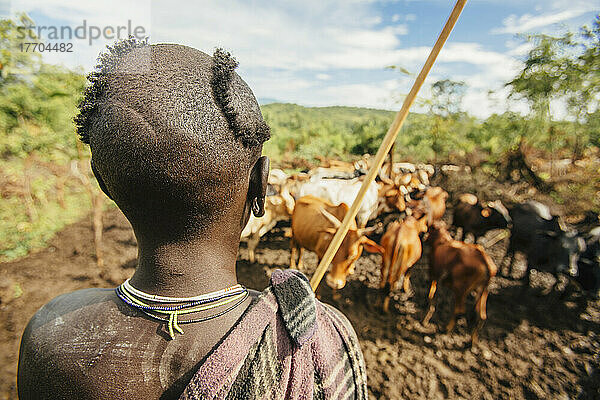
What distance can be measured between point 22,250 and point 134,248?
1613 millimetres

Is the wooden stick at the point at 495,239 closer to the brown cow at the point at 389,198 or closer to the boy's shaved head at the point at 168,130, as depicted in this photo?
the brown cow at the point at 389,198

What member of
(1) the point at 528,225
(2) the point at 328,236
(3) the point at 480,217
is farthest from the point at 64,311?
(3) the point at 480,217

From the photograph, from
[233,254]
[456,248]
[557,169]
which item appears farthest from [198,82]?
[557,169]

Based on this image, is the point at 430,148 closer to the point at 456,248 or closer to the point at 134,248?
the point at 456,248

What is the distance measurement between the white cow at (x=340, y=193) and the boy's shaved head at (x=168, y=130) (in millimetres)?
6482

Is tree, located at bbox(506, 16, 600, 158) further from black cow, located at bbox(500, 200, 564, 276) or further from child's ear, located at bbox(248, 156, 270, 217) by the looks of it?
child's ear, located at bbox(248, 156, 270, 217)

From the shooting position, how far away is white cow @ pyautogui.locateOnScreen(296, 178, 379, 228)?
7262 millimetres

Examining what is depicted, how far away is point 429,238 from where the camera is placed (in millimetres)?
5406

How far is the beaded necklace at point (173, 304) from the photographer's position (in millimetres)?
788

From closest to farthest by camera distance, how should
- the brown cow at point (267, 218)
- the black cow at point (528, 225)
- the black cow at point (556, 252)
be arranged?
the black cow at point (556, 252), the black cow at point (528, 225), the brown cow at point (267, 218)

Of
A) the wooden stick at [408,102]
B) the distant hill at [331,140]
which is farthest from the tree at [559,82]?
the wooden stick at [408,102]

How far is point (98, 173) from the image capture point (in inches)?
33.5

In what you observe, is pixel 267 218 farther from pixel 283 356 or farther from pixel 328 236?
pixel 283 356

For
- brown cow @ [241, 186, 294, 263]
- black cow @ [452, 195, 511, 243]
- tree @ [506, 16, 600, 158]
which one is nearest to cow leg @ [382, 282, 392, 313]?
brown cow @ [241, 186, 294, 263]
